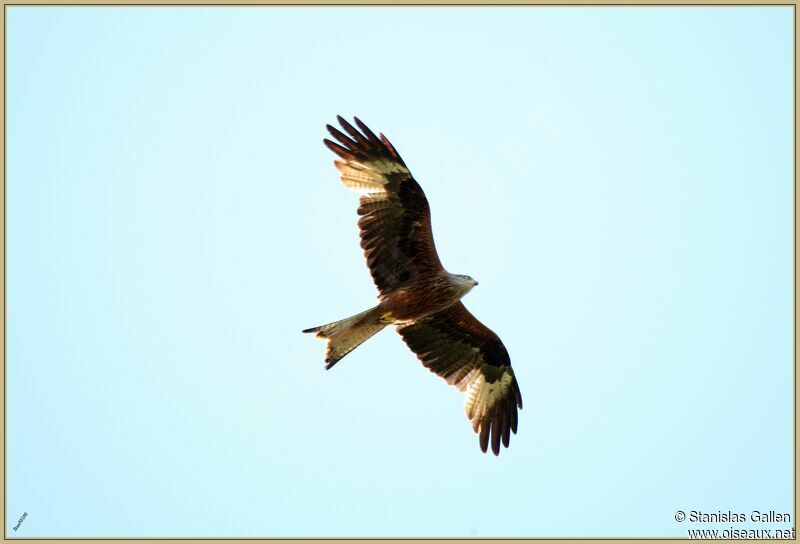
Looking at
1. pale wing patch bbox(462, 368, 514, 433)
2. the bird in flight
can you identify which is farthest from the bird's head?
pale wing patch bbox(462, 368, 514, 433)

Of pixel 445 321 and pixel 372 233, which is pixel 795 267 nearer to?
pixel 445 321

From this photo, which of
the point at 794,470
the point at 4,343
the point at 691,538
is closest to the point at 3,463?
the point at 4,343

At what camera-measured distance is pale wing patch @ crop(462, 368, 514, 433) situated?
12758 mm

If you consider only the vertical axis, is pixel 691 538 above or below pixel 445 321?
below

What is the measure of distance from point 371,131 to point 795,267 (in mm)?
6771

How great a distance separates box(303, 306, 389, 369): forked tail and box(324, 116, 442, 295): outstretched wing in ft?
1.38

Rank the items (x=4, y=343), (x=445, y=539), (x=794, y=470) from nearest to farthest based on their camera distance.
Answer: (x=445, y=539) → (x=4, y=343) → (x=794, y=470)

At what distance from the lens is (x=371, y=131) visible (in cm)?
1156

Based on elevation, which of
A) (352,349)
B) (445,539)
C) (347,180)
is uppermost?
(347,180)

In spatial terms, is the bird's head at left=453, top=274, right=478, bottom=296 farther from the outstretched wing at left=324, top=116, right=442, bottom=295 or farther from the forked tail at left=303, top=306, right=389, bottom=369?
the forked tail at left=303, top=306, right=389, bottom=369

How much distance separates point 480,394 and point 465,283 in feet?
6.85

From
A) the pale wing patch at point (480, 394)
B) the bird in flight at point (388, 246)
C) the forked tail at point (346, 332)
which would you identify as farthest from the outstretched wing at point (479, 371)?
the forked tail at point (346, 332)

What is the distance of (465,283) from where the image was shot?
11367 mm

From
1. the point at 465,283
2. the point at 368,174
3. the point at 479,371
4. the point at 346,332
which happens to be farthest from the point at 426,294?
the point at 479,371
